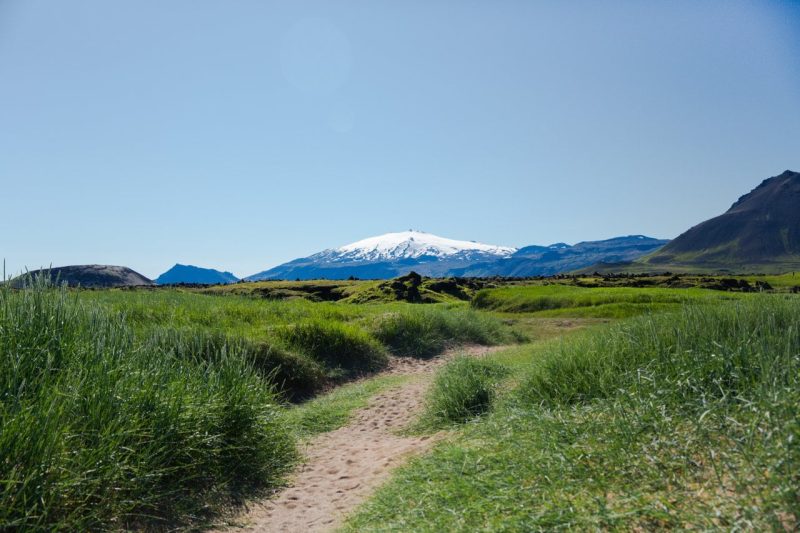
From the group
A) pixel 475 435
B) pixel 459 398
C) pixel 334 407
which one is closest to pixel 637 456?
pixel 475 435

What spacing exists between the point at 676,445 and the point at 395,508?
2758 mm

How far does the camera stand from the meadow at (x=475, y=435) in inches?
134

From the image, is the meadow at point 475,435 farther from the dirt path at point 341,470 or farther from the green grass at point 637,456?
the dirt path at point 341,470

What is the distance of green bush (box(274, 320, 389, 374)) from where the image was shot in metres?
16.0

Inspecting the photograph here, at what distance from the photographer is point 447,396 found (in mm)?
8734

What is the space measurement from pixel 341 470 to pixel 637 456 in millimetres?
4734

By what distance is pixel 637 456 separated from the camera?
3.91 m

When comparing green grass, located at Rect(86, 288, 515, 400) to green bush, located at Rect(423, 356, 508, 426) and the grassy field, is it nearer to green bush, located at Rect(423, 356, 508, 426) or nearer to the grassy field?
the grassy field

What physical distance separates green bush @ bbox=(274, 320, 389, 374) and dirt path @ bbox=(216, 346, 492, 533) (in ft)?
16.9

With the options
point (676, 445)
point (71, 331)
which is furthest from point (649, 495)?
point (71, 331)

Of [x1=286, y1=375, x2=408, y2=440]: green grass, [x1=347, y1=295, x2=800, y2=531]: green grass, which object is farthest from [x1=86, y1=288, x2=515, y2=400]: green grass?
[x1=347, y1=295, x2=800, y2=531]: green grass

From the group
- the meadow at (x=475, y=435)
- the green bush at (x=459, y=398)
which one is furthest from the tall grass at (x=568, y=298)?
the meadow at (x=475, y=435)

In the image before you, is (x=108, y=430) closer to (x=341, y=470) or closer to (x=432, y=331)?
(x=341, y=470)

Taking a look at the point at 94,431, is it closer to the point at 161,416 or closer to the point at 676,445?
the point at 161,416
